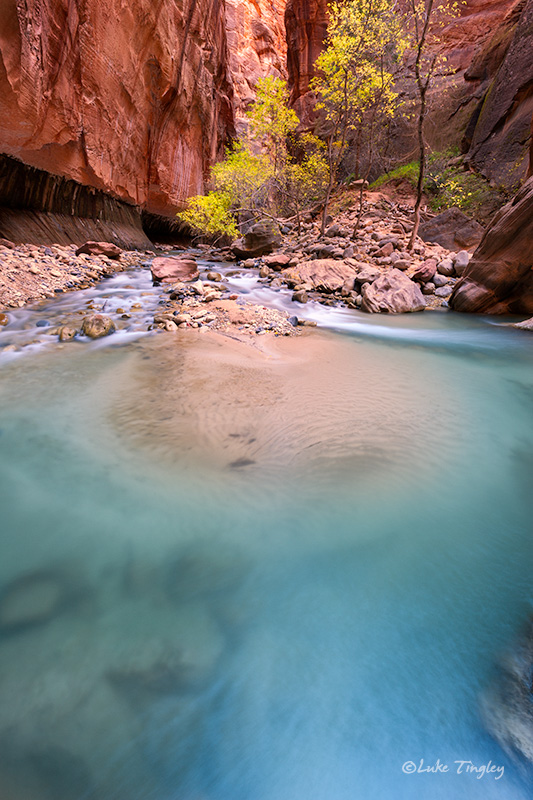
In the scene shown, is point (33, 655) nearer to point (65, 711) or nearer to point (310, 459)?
point (65, 711)

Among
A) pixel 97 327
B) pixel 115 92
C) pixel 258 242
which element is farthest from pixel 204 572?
pixel 115 92

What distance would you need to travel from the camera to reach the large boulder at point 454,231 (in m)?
11.1

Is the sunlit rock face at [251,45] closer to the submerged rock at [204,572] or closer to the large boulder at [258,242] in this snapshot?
the large boulder at [258,242]

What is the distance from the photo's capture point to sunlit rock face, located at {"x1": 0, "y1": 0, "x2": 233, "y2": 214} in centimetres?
732

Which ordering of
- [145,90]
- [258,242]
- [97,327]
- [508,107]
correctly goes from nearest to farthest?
[97,327] → [145,90] → [258,242] → [508,107]

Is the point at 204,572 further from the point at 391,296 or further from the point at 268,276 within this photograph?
the point at 268,276

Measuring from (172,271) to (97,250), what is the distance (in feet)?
10.8

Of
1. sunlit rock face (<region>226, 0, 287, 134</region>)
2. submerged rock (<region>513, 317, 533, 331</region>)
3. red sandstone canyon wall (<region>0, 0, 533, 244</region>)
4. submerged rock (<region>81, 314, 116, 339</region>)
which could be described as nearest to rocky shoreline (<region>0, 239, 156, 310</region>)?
red sandstone canyon wall (<region>0, 0, 533, 244</region>)

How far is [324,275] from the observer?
9.21 meters

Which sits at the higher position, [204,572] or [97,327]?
[97,327]

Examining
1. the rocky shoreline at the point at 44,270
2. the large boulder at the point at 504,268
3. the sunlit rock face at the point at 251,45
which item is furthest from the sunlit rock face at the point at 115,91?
the sunlit rock face at the point at 251,45

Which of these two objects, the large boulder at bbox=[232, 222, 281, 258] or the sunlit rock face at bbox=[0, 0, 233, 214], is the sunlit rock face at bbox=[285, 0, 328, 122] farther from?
the large boulder at bbox=[232, 222, 281, 258]

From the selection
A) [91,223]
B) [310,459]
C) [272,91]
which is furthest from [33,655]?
[272,91]

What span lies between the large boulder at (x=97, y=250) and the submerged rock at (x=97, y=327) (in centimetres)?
596
